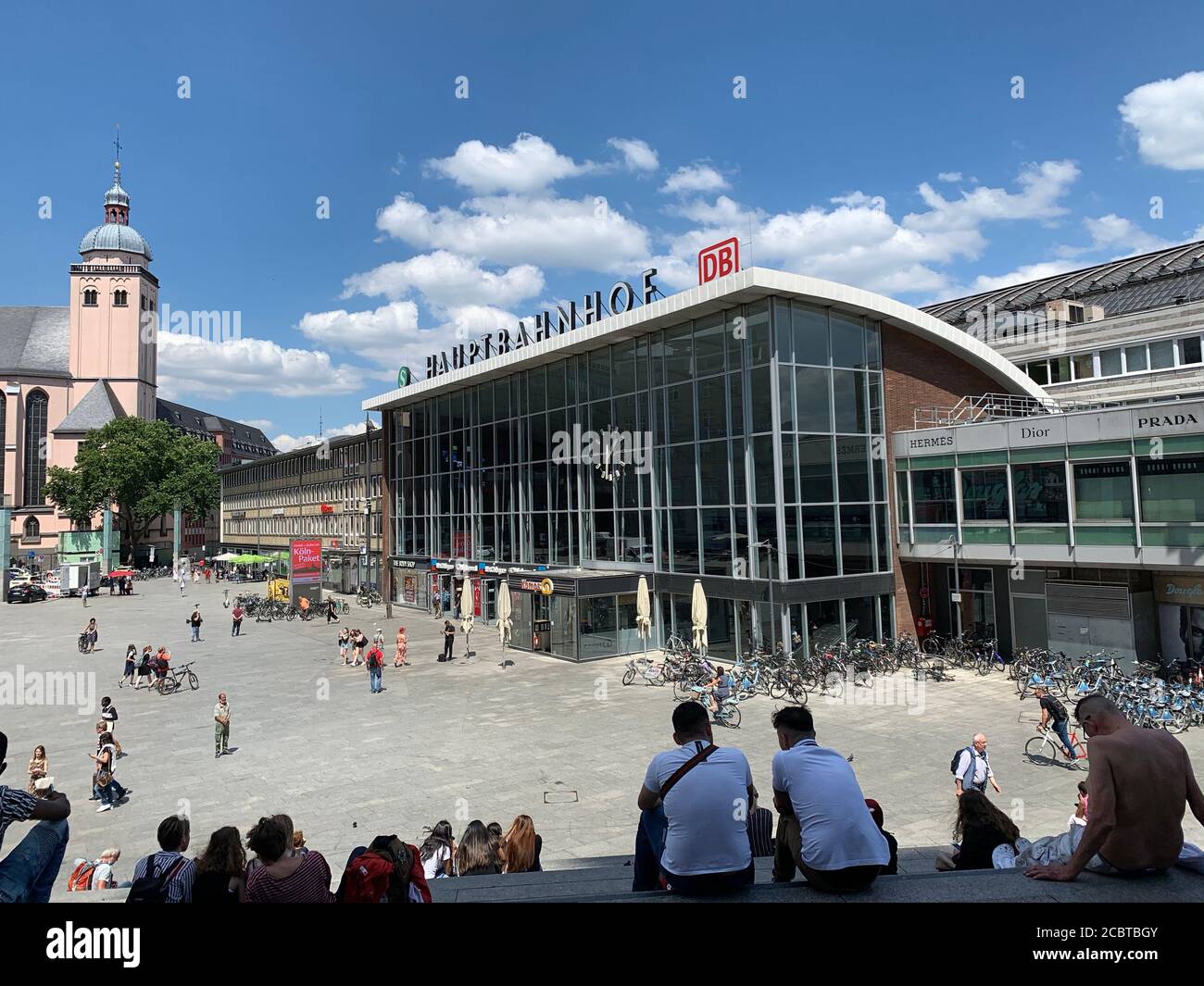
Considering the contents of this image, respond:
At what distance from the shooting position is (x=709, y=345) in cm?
2617

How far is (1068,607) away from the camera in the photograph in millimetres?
22234

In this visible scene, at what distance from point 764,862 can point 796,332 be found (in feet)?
67.7

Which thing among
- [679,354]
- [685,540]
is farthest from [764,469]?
[679,354]

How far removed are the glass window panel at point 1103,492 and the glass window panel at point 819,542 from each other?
694 centimetres

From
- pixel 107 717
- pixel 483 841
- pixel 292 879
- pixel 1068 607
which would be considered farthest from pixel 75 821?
pixel 1068 607

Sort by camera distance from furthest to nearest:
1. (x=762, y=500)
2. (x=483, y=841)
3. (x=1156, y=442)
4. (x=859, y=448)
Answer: (x=859, y=448) < (x=762, y=500) < (x=1156, y=442) < (x=483, y=841)

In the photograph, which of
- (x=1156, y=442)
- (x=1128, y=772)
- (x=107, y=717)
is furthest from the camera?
(x=1156, y=442)

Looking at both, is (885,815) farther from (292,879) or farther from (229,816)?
(229,816)

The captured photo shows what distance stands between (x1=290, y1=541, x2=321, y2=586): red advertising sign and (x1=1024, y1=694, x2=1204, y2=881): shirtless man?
42749 millimetres

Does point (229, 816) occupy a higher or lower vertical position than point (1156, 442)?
lower

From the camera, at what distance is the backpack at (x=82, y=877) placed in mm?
8625

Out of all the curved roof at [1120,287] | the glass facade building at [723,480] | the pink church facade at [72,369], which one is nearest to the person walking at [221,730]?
the glass facade building at [723,480]

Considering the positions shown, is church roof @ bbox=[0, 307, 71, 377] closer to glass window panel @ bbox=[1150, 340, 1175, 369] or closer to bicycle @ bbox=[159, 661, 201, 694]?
bicycle @ bbox=[159, 661, 201, 694]

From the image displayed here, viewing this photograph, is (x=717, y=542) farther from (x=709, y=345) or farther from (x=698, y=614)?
(x=709, y=345)
